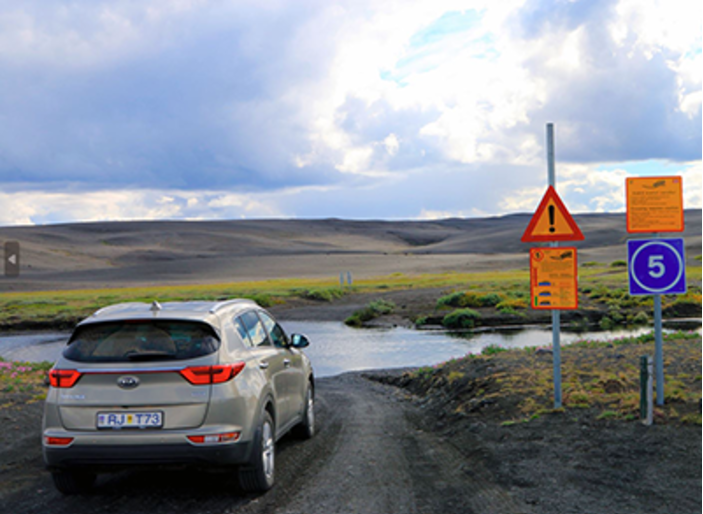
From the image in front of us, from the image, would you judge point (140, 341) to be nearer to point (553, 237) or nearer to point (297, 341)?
point (297, 341)

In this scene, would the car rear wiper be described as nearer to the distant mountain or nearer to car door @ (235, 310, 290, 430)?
car door @ (235, 310, 290, 430)

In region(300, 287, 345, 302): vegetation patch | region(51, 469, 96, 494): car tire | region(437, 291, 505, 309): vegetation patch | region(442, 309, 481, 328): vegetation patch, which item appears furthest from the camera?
region(300, 287, 345, 302): vegetation patch

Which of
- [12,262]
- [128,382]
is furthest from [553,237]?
[12,262]

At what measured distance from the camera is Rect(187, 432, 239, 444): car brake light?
6023 mm

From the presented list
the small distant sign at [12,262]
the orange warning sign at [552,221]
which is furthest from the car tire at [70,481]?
the small distant sign at [12,262]

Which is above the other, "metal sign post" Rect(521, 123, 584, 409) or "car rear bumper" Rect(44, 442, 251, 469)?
"metal sign post" Rect(521, 123, 584, 409)

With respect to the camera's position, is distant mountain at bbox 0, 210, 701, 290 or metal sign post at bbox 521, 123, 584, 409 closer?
metal sign post at bbox 521, 123, 584, 409

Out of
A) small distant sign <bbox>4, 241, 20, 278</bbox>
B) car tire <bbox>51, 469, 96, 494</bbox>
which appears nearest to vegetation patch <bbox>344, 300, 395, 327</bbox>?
small distant sign <bbox>4, 241, 20, 278</bbox>

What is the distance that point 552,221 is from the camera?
903 centimetres

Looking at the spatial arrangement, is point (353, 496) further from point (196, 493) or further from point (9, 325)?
point (9, 325)

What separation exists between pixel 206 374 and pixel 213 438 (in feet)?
1.74

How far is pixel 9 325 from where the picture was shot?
40.1 m

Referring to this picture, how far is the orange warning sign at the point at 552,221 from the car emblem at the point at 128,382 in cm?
507

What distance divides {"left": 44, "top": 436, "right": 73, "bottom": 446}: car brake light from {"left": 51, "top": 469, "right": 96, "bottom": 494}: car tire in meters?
0.40
